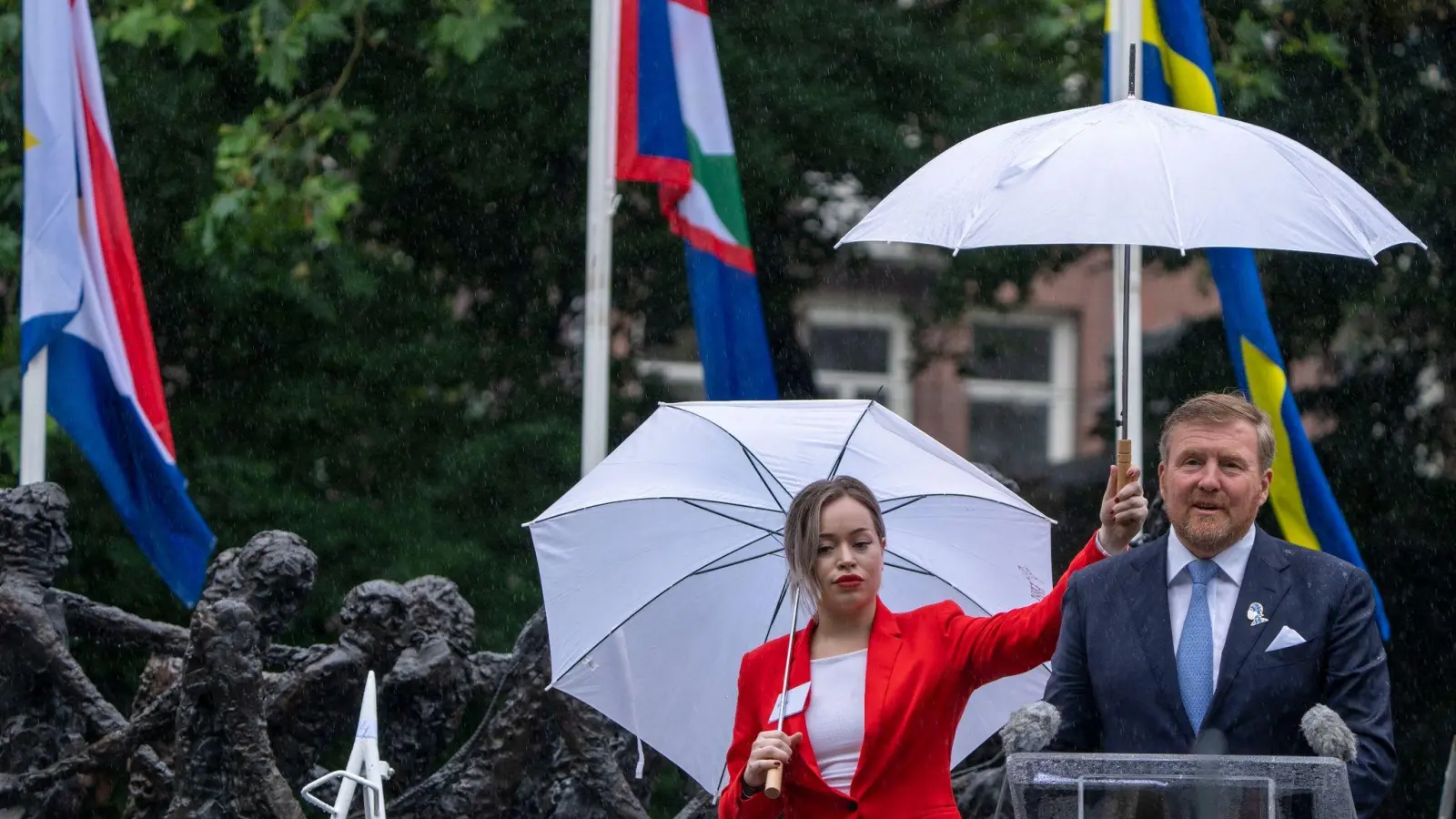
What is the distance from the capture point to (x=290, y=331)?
12711 millimetres

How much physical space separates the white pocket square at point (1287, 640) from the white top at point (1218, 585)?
106 millimetres

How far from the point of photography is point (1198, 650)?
4.20 m

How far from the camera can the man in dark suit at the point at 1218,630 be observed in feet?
13.5

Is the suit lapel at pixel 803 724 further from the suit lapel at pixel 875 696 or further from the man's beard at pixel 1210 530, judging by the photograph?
the man's beard at pixel 1210 530

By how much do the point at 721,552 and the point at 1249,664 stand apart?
2.02 metres

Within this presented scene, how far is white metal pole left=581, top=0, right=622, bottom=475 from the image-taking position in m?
10.0

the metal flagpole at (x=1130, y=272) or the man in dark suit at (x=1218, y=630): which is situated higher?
the metal flagpole at (x=1130, y=272)

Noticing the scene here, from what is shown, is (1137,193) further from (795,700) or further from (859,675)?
(795,700)

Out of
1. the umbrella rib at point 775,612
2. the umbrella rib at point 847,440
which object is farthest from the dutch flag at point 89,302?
the umbrella rib at point 847,440

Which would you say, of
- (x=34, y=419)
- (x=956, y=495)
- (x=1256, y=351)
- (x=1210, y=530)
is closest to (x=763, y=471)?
(x=956, y=495)

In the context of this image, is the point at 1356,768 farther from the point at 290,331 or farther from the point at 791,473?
the point at 290,331

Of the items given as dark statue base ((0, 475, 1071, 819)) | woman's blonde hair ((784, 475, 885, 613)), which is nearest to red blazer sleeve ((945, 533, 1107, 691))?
woman's blonde hair ((784, 475, 885, 613))

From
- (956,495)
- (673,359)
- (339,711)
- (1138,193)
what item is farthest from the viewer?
(673,359)

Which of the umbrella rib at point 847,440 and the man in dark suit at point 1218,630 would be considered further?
the umbrella rib at point 847,440
